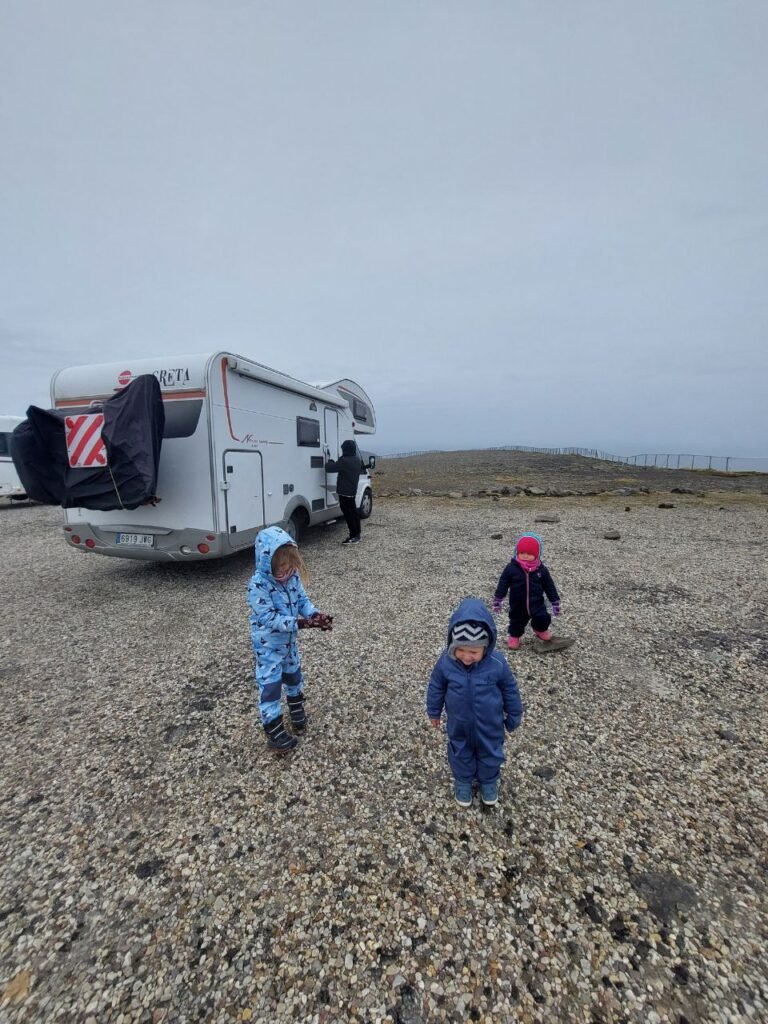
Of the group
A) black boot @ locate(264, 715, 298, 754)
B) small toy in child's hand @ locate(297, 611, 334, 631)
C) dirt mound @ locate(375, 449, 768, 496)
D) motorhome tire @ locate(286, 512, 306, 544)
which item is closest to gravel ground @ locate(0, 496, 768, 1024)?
black boot @ locate(264, 715, 298, 754)

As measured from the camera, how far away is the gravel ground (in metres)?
1.92

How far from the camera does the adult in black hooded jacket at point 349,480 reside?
30.6 ft

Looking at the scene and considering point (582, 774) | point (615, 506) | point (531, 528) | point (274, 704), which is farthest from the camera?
point (615, 506)

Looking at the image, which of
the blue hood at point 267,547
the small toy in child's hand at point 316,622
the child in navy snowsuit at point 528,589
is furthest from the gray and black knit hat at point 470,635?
the child in navy snowsuit at point 528,589

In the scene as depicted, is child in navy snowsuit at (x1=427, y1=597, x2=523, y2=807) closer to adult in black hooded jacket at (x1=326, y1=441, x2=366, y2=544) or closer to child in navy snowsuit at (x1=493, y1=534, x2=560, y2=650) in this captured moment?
child in navy snowsuit at (x1=493, y1=534, x2=560, y2=650)

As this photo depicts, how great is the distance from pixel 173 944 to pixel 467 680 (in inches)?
74.3

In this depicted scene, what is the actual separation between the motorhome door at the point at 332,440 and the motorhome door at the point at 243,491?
2.90m

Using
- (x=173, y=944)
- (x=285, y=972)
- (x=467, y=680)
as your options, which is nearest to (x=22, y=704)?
(x=173, y=944)

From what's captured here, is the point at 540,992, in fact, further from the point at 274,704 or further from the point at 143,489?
the point at 143,489

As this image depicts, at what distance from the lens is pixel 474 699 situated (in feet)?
8.67

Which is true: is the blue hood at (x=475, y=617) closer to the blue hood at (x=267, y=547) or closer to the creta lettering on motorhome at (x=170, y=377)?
the blue hood at (x=267, y=547)

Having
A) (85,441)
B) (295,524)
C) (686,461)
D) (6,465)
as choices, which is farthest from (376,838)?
(686,461)

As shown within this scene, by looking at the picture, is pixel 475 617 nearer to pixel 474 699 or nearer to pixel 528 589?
pixel 474 699

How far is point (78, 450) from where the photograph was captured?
6.02 meters
